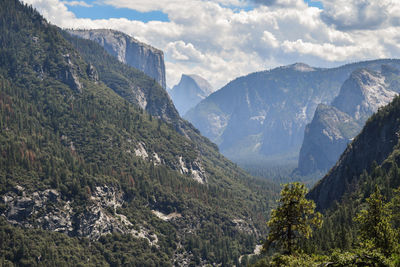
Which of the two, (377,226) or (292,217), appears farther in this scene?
(377,226)

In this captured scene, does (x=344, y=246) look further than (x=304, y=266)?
Yes

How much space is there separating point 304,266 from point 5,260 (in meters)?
188

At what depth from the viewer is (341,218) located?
184 m

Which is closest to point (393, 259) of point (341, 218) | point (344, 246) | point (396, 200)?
point (396, 200)

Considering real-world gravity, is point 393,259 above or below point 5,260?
above

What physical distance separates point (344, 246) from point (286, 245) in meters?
73.6

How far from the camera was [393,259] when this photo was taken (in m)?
45.6

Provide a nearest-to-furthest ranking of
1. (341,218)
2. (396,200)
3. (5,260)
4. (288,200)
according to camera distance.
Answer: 1. (288,200)
2. (396,200)
3. (341,218)
4. (5,260)

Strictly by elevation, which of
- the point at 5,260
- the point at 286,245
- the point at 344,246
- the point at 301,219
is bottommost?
the point at 5,260

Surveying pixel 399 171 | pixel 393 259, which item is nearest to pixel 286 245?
pixel 393 259

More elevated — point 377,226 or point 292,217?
point 377,226

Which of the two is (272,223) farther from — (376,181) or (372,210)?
(376,181)

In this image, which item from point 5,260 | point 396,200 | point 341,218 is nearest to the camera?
point 396,200

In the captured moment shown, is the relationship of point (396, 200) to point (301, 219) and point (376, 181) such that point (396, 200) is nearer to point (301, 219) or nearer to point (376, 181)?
point (301, 219)
